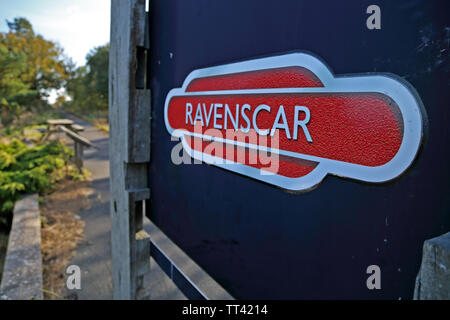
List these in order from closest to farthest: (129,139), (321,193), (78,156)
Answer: (321,193)
(129,139)
(78,156)

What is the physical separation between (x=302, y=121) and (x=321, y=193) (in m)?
0.19

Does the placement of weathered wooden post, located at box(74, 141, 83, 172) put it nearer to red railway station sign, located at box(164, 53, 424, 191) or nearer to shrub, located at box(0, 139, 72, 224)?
shrub, located at box(0, 139, 72, 224)

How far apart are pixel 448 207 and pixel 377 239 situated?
0.15 m

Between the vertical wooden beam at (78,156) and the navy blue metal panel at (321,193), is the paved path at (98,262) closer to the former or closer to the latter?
the vertical wooden beam at (78,156)

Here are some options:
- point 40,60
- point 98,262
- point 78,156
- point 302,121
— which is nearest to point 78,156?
point 78,156

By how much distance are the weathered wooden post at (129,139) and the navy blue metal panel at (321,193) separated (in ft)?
0.79

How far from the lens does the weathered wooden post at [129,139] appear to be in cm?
145

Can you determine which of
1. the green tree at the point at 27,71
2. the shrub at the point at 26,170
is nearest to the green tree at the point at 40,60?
the green tree at the point at 27,71

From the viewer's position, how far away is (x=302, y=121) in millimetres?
753

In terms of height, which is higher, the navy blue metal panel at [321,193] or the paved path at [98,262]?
the navy blue metal panel at [321,193]

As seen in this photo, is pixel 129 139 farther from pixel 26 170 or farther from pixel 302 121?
pixel 26 170

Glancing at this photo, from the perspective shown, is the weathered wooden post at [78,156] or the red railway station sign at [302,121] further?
the weathered wooden post at [78,156]

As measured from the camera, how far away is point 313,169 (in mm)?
742

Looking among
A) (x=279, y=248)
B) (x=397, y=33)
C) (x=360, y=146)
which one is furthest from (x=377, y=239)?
(x=397, y=33)
